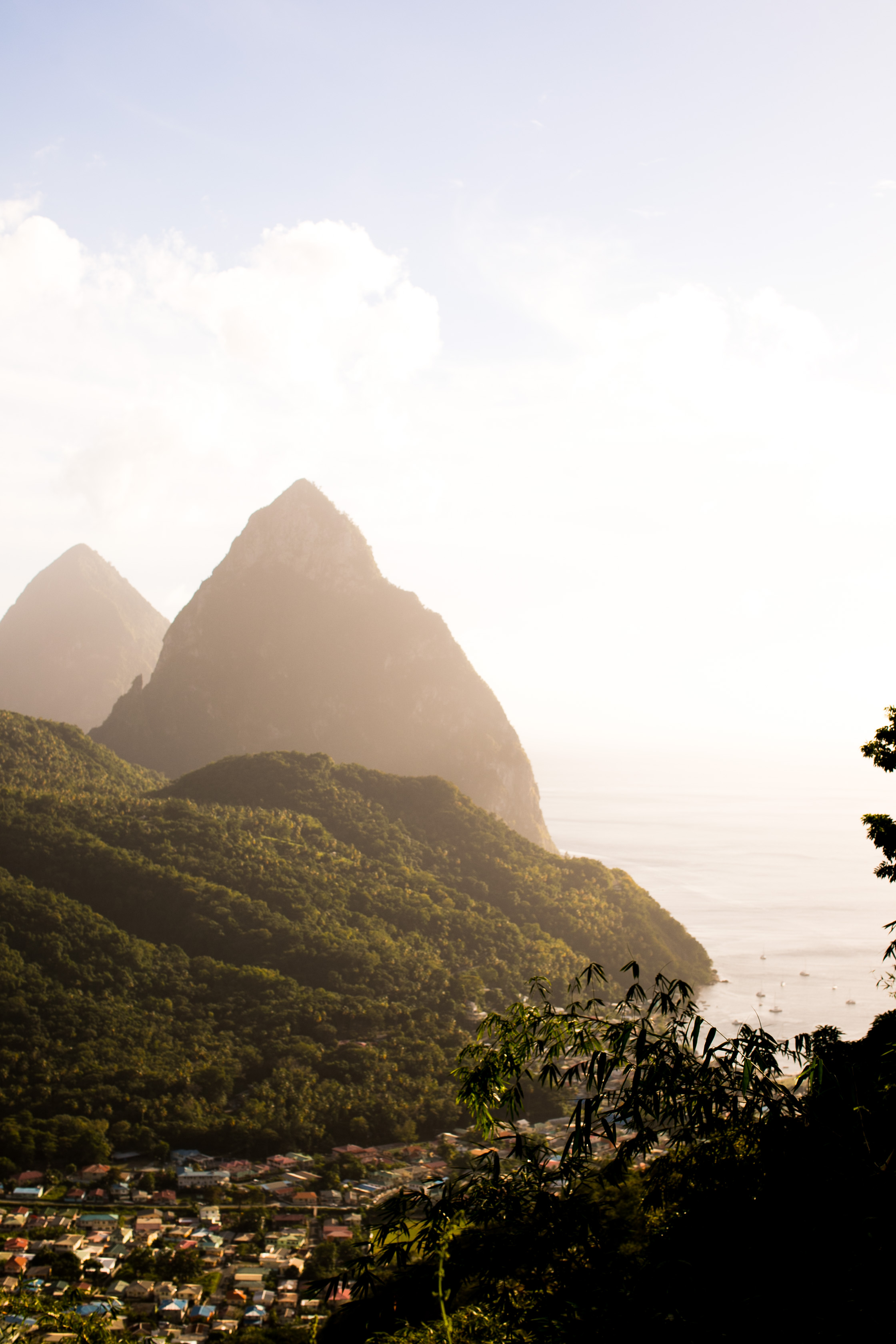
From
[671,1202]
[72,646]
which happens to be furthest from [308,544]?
[671,1202]

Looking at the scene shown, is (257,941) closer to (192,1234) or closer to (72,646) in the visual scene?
(192,1234)

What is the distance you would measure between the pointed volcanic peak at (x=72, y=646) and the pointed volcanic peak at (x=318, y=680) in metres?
47.9

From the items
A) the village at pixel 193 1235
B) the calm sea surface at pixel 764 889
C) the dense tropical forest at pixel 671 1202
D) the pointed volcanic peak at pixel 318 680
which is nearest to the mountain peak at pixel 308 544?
the pointed volcanic peak at pixel 318 680

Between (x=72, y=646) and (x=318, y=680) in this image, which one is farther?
(x=72, y=646)

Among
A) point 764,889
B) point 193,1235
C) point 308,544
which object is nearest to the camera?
point 193,1235

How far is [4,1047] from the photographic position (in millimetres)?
37656

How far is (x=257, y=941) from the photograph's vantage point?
50.7m

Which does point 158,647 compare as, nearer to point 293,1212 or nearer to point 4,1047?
point 4,1047

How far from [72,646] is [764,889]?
14217 centimetres

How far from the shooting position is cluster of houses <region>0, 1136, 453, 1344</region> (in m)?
23.5

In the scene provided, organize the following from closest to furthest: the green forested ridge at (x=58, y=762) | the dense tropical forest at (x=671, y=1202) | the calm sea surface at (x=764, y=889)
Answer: the dense tropical forest at (x=671, y=1202), the calm sea surface at (x=764, y=889), the green forested ridge at (x=58, y=762)

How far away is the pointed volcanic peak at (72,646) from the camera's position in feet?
515

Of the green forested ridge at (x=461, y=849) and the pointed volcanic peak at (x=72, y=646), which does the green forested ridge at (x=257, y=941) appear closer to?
the green forested ridge at (x=461, y=849)

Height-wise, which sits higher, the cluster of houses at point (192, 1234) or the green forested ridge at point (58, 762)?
the green forested ridge at point (58, 762)
